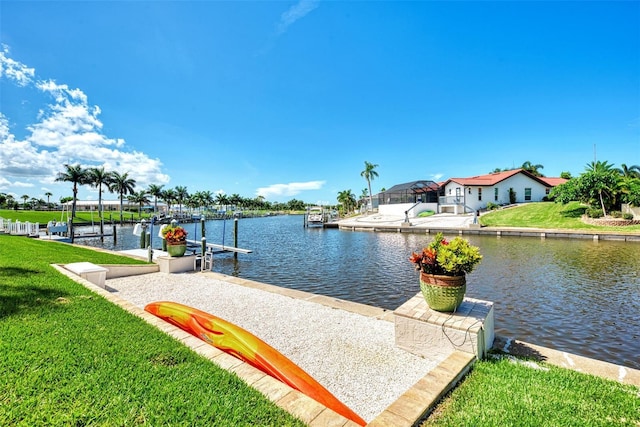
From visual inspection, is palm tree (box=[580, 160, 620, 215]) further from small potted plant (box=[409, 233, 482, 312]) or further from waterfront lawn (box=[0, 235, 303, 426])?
waterfront lawn (box=[0, 235, 303, 426])

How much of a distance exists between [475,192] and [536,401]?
38.8 meters

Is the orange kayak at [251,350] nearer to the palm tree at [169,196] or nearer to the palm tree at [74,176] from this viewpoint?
the palm tree at [74,176]

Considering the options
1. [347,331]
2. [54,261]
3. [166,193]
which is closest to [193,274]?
[54,261]

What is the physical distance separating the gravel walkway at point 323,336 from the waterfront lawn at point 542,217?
84.3 ft

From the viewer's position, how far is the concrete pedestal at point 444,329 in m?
3.74

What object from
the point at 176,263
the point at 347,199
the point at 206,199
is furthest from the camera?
the point at 206,199

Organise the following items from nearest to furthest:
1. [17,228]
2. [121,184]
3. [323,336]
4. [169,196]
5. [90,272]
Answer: [323,336]
[90,272]
[17,228]
[121,184]
[169,196]

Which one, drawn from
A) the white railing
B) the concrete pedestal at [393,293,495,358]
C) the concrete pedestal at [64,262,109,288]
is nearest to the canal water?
the concrete pedestal at [393,293,495,358]

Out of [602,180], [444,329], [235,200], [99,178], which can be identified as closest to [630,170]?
[602,180]

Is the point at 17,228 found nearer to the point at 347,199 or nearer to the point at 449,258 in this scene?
the point at 449,258

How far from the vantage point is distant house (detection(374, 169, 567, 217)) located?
37.1 meters

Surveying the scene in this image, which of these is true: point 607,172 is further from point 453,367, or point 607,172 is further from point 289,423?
point 289,423

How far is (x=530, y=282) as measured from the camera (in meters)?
10.3

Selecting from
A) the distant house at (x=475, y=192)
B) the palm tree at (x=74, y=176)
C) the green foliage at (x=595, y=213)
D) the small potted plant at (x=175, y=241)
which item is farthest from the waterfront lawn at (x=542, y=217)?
the palm tree at (x=74, y=176)
